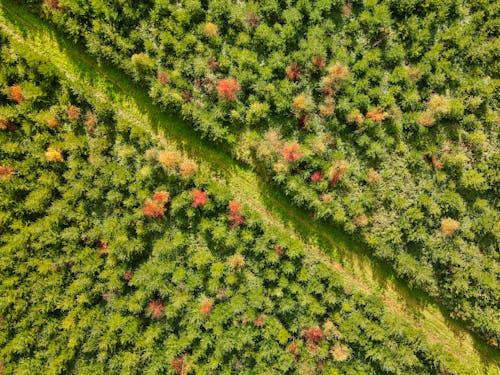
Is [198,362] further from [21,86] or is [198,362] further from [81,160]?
[21,86]

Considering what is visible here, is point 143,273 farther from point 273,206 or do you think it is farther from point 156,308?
point 273,206

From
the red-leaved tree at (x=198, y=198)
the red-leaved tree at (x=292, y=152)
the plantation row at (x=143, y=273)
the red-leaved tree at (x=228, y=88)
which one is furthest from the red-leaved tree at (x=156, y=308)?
the red-leaved tree at (x=228, y=88)

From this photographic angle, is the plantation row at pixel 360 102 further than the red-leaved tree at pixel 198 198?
Yes

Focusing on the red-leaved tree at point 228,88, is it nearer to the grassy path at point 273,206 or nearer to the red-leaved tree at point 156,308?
the grassy path at point 273,206

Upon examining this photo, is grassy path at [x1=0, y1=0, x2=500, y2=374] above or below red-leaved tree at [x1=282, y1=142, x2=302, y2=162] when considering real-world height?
below

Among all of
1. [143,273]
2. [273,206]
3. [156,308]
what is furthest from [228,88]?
[156,308]

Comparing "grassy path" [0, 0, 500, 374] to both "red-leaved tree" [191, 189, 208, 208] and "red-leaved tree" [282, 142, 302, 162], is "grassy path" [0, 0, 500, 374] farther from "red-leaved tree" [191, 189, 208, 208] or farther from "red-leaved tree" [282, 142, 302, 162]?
"red-leaved tree" [282, 142, 302, 162]

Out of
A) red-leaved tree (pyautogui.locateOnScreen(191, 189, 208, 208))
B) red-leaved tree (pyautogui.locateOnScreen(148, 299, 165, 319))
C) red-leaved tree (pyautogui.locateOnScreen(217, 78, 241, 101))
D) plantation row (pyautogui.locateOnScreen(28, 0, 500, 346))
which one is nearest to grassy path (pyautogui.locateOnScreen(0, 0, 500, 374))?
plantation row (pyautogui.locateOnScreen(28, 0, 500, 346))
